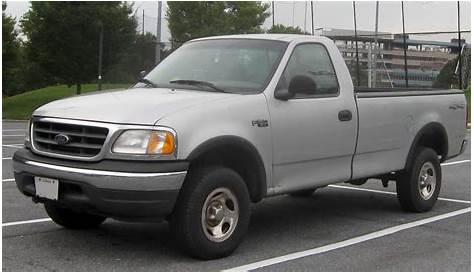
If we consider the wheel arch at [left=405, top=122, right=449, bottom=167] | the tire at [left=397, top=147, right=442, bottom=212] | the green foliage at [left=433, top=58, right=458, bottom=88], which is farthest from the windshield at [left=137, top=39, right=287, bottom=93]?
the green foliage at [left=433, top=58, right=458, bottom=88]

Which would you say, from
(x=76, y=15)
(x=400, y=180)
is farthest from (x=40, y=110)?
(x=76, y=15)

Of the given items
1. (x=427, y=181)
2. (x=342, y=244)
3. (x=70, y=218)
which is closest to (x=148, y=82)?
(x=70, y=218)

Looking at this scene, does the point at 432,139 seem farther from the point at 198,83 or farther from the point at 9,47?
the point at 9,47

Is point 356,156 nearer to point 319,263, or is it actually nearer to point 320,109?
point 320,109

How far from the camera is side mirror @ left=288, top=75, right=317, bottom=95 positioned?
5680 millimetres

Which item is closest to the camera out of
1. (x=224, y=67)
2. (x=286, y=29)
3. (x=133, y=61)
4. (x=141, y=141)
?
(x=141, y=141)

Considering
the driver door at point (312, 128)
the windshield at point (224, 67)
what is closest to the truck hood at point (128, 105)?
the windshield at point (224, 67)

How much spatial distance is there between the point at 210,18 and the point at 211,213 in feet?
95.8

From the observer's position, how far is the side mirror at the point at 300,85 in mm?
5680

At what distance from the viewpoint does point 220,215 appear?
5152mm

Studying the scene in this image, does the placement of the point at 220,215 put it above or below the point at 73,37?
below

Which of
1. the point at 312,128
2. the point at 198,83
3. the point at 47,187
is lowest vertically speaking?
the point at 47,187

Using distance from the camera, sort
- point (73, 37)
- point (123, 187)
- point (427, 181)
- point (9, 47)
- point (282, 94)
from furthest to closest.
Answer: point (9, 47)
point (73, 37)
point (427, 181)
point (282, 94)
point (123, 187)

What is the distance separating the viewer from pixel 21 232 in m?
5.96
